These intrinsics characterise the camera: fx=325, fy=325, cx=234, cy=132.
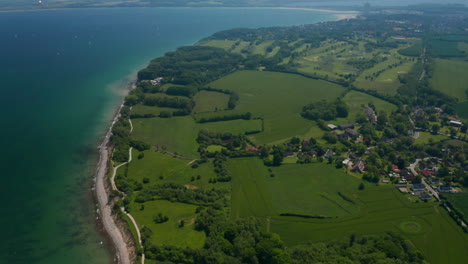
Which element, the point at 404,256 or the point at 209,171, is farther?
the point at 209,171

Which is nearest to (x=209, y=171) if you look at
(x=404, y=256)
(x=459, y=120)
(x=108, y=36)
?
(x=404, y=256)

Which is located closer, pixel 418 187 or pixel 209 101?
pixel 418 187

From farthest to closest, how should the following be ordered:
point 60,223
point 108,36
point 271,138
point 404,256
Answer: point 108,36 → point 271,138 → point 60,223 → point 404,256

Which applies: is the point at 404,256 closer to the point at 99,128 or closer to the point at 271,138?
the point at 271,138

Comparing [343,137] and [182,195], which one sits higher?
[343,137]

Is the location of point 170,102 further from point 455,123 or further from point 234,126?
point 455,123

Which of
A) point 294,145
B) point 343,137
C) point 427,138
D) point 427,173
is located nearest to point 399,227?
point 427,173
